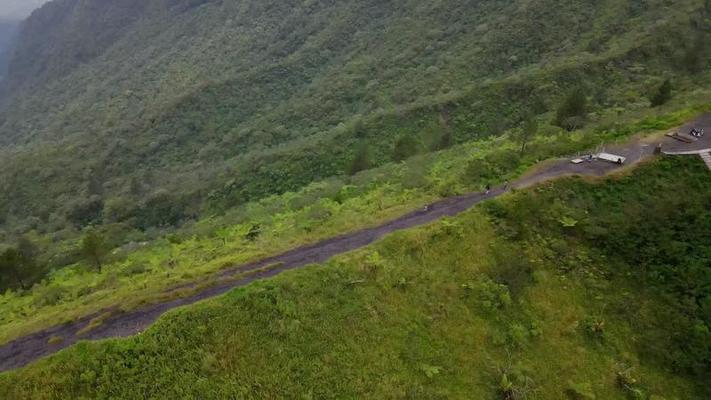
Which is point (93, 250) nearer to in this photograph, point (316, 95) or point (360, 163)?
point (360, 163)

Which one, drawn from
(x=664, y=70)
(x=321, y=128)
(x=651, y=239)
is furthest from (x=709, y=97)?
(x=321, y=128)

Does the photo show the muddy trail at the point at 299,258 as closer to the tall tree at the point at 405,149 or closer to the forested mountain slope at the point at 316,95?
the forested mountain slope at the point at 316,95

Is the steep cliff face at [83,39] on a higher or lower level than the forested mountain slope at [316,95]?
higher

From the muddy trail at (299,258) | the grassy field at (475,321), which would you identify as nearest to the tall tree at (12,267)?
the muddy trail at (299,258)

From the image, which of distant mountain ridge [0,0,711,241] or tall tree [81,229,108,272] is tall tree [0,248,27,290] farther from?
distant mountain ridge [0,0,711,241]

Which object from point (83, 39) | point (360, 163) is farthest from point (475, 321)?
point (83, 39)

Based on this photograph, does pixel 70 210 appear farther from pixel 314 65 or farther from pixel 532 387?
pixel 532 387

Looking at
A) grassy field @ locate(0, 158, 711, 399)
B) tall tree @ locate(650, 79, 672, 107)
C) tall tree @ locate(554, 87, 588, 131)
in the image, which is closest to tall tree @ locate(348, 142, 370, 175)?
tall tree @ locate(554, 87, 588, 131)
